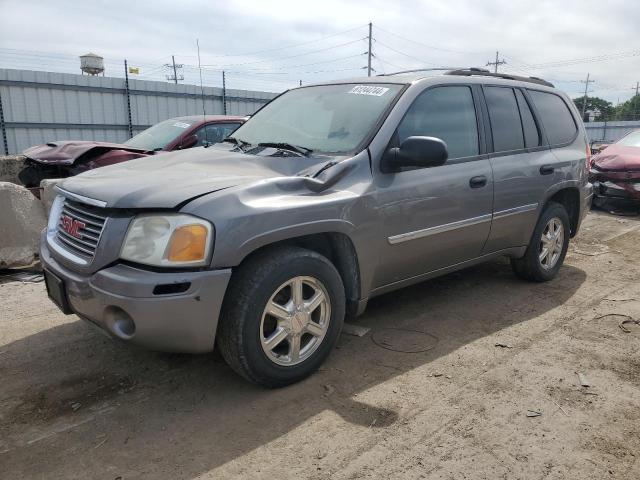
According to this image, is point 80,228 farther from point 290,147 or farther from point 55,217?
point 290,147

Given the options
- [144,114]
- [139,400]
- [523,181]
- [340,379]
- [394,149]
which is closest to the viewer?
[139,400]

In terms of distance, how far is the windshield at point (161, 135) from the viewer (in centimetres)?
717

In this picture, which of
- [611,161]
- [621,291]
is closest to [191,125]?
[621,291]

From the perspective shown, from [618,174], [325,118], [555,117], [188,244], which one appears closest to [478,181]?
[325,118]

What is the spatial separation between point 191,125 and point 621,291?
5.54 m

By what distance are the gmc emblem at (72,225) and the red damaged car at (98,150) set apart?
2640 millimetres

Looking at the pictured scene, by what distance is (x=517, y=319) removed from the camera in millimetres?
4113

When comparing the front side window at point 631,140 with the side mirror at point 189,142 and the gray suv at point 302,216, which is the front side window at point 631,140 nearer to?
the gray suv at point 302,216

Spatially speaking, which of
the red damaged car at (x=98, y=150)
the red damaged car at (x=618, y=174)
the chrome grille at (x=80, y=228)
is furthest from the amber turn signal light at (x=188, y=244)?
the red damaged car at (x=618, y=174)

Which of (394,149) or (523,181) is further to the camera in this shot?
(523,181)

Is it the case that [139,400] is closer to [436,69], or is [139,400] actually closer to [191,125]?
[436,69]

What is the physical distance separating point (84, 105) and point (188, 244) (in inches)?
619

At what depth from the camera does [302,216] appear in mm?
2893

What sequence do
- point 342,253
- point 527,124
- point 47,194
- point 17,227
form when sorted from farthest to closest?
point 47,194
point 17,227
point 527,124
point 342,253
